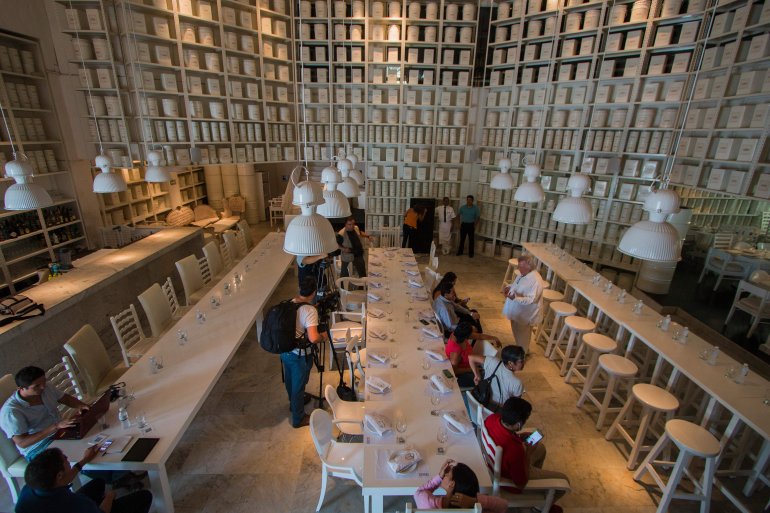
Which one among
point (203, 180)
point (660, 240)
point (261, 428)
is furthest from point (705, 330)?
point (203, 180)

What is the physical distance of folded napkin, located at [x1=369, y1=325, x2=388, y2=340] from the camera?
4.05 m

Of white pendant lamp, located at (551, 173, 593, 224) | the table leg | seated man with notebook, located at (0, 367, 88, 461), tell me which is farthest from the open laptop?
white pendant lamp, located at (551, 173, 593, 224)

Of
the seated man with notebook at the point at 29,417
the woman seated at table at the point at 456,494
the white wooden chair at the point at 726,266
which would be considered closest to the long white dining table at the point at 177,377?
the seated man with notebook at the point at 29,417

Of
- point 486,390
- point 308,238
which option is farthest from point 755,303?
point 308,238

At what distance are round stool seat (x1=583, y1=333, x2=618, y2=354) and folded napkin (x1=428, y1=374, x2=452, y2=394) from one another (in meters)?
1.99

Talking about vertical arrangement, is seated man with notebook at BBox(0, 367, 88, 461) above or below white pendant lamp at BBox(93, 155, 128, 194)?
below

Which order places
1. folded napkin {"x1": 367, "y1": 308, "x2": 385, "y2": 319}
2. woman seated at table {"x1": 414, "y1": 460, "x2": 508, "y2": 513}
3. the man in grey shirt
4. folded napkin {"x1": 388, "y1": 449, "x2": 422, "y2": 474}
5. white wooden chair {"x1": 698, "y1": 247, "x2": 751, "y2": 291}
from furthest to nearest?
1. white wooden chair {"x1": 698, "y1": 247, "x2": 751, "y2": 291}
2. folded napkin {"x1": 367, "y1": 308, "x2": 385, "y2": 319}
3. the man in grey shirt
4. folded napkin {"x1": 388, "y1": 449, "x2": 422, "y2": 474}
5. woman seated at table {"x1": 414, "y1": 460, "x2": 508, "y2": 513}

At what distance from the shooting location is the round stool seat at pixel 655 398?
10.7ft

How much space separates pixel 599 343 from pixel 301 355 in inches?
131

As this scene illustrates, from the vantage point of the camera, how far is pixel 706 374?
336 centimetres

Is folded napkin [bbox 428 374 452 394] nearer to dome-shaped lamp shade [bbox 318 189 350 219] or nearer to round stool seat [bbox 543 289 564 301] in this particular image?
dome-shaped lamp shade [bbox 318 189 350 219]

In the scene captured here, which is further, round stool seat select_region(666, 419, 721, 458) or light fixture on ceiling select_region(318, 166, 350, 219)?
light fixture on ceiling select_region(318, 166, 350, 219)

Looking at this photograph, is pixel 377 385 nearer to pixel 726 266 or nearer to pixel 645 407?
pixel 645 407

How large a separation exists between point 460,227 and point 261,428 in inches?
268
